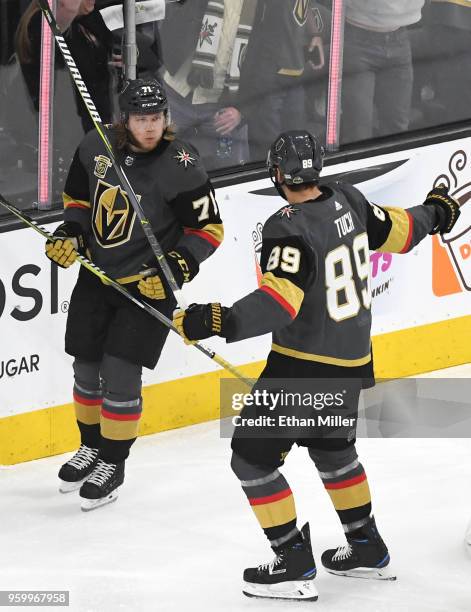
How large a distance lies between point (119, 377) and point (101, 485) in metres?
0.34

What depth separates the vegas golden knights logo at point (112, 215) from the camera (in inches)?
171

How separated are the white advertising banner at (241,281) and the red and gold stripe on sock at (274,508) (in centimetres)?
141

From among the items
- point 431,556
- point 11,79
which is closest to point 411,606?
point 431,556

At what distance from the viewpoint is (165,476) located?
15.6 ft

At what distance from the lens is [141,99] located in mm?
4184

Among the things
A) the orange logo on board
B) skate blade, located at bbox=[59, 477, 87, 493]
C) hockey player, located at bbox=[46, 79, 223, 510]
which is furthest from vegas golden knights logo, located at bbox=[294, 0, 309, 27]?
skate blade, located at bbox=[59, 477, 87, 493]

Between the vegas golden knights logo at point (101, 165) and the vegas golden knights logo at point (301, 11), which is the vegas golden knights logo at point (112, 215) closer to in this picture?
the vegas golden knights logo at point (101, 165)

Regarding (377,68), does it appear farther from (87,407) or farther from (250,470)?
(250,470)

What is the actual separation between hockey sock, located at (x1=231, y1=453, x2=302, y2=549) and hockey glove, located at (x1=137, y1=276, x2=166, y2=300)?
77 centimetres

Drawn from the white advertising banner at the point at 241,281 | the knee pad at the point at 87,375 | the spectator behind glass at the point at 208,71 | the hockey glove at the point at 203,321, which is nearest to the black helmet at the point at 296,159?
the hockey glove at the point at 203,321

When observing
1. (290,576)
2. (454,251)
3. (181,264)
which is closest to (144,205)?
(181,264)

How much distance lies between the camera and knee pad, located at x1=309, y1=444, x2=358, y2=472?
365 cm

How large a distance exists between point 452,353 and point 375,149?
971 mm

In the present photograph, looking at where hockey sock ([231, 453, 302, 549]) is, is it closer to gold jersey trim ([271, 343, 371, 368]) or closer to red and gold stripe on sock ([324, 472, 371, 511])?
red and gold stripe on sock ([324, 472, 371, 511])
